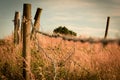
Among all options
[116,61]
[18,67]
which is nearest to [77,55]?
[116,61]

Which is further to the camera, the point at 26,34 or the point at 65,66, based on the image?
the point at 65,66

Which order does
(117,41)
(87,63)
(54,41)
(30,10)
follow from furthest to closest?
1. (54,41)
2. (87,63)
3. (30,10)
4. (117,41)

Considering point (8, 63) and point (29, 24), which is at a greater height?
point (29, 24)

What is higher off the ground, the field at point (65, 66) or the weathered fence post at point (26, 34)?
the weathered fence post at point (26, 34)

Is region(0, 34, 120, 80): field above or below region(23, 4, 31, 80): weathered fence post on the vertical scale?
below

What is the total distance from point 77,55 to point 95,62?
0.77m

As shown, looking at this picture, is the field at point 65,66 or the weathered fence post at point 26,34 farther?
the field at point 65,66

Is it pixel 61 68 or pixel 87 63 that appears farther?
pixel 87 63

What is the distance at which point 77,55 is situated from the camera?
9539 millimetres

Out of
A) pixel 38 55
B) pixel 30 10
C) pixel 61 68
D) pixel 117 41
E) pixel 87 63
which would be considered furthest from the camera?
pixel 38 55

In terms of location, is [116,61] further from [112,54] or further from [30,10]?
[30,10]

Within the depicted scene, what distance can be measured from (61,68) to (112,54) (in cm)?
214

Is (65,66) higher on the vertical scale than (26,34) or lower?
lower

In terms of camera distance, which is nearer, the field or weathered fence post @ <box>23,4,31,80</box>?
weathered fence post @ <box>23,4,31,80</box>
